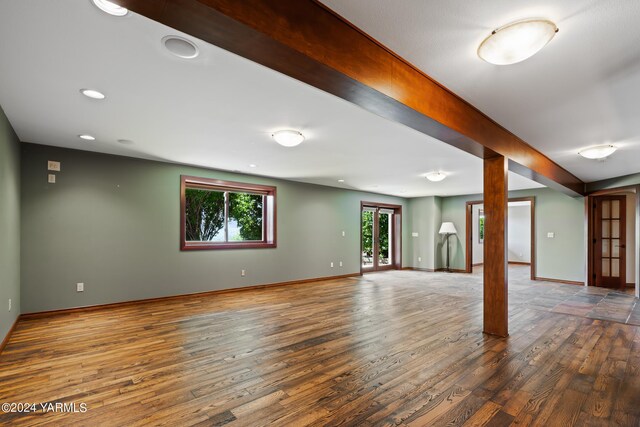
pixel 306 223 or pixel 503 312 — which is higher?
pixel 306 223

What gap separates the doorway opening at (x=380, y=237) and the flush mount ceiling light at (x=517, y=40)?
7052 mm

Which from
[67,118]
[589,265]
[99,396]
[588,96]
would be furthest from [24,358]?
[589,265]

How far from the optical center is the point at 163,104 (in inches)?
116

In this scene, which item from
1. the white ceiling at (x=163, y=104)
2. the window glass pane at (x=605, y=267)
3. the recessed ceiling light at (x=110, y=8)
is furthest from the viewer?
the window glass pane at (x=605, y=267)

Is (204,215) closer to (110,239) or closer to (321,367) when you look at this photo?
(110,239)

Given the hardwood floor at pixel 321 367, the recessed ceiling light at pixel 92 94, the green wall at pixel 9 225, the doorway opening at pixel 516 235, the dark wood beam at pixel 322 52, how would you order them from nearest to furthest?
the dark wood beam at pixel 322 52 → the hardwood floor at pixel 321 367 → the recessed ceiling light at pixel 92 94 → the green wall at pixel 9 225 → the doorway opening at pixel 516 235

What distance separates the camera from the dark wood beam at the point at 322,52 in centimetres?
131

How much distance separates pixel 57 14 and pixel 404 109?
2.08 meters

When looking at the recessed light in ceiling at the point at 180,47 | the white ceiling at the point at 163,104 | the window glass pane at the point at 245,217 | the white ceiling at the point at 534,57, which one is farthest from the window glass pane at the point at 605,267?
the recessed light in ceiling at the point at 180,47

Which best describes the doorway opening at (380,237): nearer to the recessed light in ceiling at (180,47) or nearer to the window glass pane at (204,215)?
the window glass pane at (204,215)

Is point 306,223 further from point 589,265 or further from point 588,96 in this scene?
point 589,265

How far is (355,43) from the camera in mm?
1794

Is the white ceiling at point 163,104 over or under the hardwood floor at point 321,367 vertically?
over

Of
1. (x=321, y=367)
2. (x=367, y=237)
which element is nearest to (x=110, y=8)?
(x=321, y=367)
